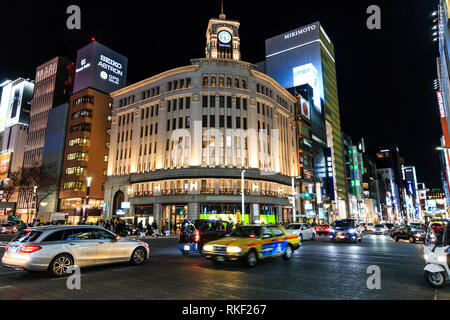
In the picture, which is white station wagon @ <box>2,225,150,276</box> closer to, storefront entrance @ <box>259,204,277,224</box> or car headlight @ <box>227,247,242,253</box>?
car headlight @ <box>227,247,242,253</box>

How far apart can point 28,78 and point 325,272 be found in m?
127

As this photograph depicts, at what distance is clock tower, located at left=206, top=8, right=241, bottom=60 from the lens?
6191 cm

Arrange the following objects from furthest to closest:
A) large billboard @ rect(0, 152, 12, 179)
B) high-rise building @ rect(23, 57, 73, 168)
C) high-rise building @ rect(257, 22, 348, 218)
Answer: high-rise building @ rect(257, 22, 348, 218) → high-rise building @ rect(23, 57, 73, 168) → large billboard @ rect(0, 152, 12, 179)

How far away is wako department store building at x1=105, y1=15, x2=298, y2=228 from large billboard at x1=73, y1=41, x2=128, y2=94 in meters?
17.8

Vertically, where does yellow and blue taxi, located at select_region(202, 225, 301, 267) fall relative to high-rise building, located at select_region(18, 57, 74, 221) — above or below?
below

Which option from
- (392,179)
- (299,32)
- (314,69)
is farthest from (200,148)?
(392,179)

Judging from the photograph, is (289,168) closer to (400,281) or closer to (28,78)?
(400,281)

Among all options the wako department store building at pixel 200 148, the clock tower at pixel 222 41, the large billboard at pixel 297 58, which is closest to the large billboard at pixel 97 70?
the wako department store building at pixel 200 148

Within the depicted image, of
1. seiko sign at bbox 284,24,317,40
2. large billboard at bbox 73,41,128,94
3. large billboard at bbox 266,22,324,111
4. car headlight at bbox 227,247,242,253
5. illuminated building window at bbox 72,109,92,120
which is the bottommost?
car headlight at bbox 227,247,242,253

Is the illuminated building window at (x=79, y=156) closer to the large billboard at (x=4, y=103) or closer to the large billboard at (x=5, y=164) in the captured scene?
the large billboard at (x=5, y=164)

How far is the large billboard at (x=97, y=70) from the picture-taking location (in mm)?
70312

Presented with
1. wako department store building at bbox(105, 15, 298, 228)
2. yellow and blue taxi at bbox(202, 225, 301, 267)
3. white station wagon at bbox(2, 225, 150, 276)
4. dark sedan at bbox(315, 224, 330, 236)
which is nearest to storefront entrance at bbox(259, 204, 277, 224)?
wako department store building at bbox(105, 15, 298, 228)
